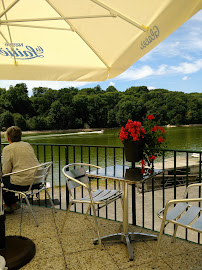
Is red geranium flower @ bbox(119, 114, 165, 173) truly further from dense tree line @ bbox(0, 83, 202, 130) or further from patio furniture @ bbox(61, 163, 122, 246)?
dense tree line @ bbox(0, 83, 202, 130)

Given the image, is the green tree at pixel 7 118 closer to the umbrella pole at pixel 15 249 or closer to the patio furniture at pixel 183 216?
the umbrella pole at pixel 15 249

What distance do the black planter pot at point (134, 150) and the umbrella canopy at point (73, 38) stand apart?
3.35 ft

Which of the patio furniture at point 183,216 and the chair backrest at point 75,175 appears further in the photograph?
the chair backrest at point 75,175

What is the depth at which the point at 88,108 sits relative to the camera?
75.4 metres

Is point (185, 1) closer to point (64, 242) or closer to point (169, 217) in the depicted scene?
point (169, 217)

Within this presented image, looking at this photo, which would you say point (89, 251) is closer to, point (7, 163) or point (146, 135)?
point (146, 135)

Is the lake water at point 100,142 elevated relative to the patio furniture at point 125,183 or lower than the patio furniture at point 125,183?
lower

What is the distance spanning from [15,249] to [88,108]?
2874 inches

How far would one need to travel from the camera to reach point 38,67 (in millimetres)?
3953

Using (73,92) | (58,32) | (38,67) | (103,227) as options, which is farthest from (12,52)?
(73,92)

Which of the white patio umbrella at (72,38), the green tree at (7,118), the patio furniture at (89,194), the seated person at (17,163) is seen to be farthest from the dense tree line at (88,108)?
the patio furniture at (89,194)

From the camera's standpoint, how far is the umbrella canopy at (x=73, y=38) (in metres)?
2.91

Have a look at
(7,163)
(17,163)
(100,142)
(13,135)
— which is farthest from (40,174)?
→ (100,142)

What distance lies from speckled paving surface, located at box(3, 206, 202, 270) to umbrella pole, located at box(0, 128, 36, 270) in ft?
0.29
